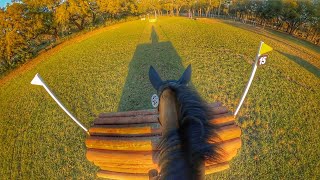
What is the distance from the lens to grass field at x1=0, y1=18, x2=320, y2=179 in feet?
16.1

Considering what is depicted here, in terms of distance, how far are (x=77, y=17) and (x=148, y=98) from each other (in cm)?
1621

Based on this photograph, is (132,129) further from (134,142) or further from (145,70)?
(145,70)

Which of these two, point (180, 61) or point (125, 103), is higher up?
point (180, 61)

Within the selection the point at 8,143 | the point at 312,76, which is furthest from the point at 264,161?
the point at 8,143

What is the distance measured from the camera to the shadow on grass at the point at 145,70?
6.88 m

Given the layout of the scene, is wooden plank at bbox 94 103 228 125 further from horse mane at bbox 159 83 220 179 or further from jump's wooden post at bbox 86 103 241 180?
horse mane at bbox 159 83 220 179

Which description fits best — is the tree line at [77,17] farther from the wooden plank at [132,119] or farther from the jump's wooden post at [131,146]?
the jump's wooden post at [131,146]

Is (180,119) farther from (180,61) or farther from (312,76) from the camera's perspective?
(312,76)

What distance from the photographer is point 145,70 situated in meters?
8.91

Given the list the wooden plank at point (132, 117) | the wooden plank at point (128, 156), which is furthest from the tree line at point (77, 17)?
the wooden plank at point (128, 156)

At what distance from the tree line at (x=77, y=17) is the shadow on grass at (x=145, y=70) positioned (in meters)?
8.07

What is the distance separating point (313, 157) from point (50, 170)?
7040 mm

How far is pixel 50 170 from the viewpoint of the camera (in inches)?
196

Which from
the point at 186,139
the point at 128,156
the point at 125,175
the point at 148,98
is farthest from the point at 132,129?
the point at 186,139
